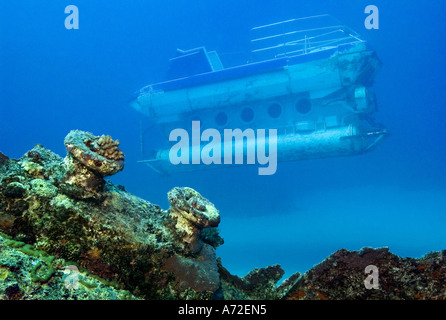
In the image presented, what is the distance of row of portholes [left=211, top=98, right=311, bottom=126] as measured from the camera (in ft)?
45.8

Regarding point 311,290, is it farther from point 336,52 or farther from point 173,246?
point 336,52

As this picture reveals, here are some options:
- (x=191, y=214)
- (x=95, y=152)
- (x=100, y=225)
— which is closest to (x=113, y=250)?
(x=100, y=225)

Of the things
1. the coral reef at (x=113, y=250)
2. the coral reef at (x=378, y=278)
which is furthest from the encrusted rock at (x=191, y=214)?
the coral reef at (x=378, y=278)

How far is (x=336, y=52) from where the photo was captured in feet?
40.1

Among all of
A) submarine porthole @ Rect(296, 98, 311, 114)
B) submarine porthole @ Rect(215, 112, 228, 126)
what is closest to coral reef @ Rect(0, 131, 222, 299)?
submarine porthole @ Rect(296, 98, 311, 114)

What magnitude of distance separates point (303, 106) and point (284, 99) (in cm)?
93

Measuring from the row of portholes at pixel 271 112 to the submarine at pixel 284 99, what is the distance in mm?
45

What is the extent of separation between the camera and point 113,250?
260 centimetres

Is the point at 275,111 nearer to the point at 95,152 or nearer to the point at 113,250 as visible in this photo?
the point at 95,152

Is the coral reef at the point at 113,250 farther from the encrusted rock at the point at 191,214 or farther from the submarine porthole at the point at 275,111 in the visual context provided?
the submarine porthole at the point at 275,111

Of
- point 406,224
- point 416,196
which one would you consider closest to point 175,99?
point 406,224

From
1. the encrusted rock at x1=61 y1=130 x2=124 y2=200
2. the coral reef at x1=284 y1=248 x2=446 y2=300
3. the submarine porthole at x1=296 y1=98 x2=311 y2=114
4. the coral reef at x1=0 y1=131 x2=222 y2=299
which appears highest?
the submarine porthole at x1=296 y1=98 x2=311 y2=114

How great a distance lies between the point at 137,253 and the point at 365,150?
11909 mm

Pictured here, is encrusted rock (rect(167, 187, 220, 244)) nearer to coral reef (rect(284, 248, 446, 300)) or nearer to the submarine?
coral reef (rect(284, 248, 446, 300))
